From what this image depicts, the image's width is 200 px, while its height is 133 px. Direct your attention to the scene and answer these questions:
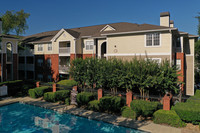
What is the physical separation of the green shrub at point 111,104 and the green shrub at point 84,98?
1.72 meters

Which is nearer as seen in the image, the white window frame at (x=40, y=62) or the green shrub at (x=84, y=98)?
the green shrub at (x=84, y=98)

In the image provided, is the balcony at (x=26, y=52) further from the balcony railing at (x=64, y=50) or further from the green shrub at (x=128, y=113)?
the green shrub at (x=128, y=113)

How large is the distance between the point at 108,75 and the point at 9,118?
10.4m

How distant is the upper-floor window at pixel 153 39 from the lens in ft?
59.2

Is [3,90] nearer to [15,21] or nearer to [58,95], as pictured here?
[58,95]

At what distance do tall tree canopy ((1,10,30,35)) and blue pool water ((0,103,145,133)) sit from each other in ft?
102

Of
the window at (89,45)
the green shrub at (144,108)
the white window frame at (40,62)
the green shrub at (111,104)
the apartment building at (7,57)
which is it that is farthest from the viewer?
the white window frame at (40,62)

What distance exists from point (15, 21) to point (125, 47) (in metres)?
34.4

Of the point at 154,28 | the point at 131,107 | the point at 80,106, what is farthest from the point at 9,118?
the point at 154,28

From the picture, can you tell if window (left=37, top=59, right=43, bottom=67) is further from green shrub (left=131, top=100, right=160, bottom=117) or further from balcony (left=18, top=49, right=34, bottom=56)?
green shrub (left=131, top=100, right=160, bottom=117)

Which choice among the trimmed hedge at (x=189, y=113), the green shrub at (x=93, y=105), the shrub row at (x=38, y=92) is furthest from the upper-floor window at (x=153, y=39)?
the shrub row at (x=38, y=92)

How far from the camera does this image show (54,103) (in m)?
18.7

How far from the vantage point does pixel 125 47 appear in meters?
20.0

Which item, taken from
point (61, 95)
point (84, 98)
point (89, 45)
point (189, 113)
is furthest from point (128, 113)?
point (89, 45)
